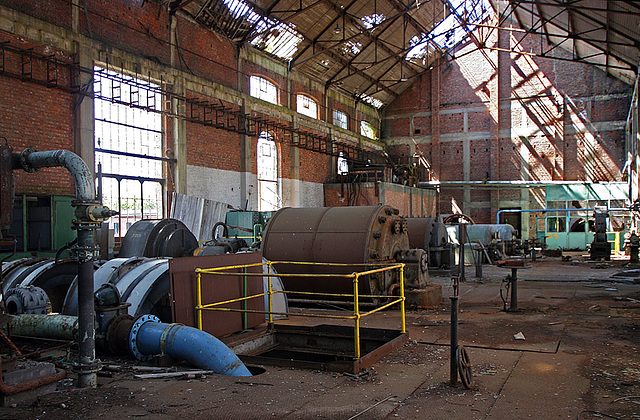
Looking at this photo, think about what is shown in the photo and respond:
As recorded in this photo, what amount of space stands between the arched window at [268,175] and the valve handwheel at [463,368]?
17.5 m

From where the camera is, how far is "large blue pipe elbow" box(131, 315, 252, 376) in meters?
5.37

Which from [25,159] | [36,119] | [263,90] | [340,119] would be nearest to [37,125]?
[36,119]

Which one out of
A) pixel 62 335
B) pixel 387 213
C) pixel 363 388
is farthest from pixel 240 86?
pixel 363 388

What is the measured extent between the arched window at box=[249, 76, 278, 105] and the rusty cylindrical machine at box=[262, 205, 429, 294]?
12655 millimetres

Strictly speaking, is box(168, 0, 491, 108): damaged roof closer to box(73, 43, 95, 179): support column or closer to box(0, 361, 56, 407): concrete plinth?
box(73, 43, 95, 179): support column

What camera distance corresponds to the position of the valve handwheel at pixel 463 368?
4.94 metres

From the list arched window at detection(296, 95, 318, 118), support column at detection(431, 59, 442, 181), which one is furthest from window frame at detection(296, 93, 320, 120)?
support column at detection(431, 59, 442, 181)

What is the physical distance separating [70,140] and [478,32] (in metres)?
24.0

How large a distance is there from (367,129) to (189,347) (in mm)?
28140

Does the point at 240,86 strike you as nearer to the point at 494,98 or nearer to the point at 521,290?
the point at 521,290

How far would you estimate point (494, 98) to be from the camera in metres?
A: 30.8

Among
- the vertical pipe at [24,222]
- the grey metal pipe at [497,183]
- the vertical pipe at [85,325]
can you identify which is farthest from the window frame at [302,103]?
the vertical pipe at [85,325]

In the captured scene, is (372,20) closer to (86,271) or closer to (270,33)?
(270,33)

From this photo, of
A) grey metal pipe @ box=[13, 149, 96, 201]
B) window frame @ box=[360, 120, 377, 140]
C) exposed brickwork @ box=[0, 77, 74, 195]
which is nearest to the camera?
grey metal pipe @ box=[13, 149, 96, 201]
